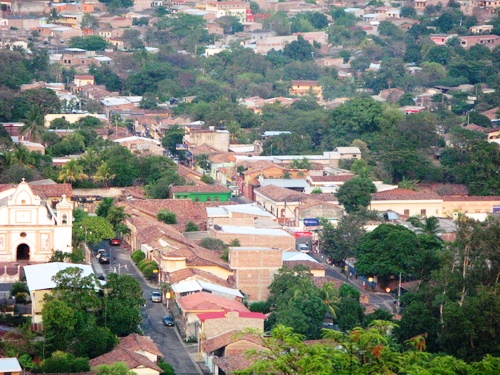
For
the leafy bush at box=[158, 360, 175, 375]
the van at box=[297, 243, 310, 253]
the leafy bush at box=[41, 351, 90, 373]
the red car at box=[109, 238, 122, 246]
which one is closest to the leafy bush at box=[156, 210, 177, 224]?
the red car at box=[109, 238, 122, 246]

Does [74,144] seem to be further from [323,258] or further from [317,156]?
[323,258]

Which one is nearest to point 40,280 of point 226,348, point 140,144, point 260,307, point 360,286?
point 226,348

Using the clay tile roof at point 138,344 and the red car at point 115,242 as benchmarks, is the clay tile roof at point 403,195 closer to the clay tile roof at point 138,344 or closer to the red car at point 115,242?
the red car at point 115,242

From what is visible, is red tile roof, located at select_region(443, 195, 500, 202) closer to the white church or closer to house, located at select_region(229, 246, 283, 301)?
house, located at select_region(229, 246, 283, 301)

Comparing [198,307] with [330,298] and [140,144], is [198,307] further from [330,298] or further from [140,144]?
[140,144]

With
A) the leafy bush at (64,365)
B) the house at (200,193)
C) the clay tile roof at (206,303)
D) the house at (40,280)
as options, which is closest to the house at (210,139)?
the house at (200,193)

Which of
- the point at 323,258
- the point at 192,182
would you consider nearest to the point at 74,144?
the point at 192,182
